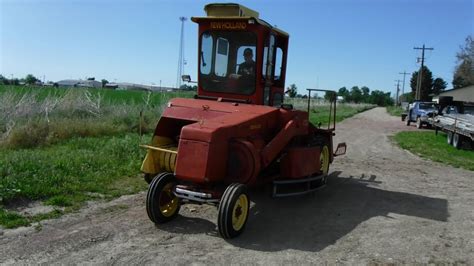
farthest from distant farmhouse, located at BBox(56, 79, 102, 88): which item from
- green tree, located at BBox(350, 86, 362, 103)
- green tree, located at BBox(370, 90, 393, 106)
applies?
green tree, located at BBox(370, 90, 393, 106)

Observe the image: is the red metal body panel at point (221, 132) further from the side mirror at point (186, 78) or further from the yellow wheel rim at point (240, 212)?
the side mirror at point (186, 78)

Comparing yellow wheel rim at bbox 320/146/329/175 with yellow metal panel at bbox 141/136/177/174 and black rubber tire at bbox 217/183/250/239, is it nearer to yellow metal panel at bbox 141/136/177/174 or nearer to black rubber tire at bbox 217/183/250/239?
yellow metal panel at bbox 141/136/177/174

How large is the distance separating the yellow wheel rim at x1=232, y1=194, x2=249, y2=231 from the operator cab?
88.4 inches

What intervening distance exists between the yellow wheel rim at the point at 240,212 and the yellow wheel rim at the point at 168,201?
105 centimetres

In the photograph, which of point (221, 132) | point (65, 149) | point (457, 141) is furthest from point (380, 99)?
point (221, 132)

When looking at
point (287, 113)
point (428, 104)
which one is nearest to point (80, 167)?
point (287, 113)

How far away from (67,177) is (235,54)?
146 inches

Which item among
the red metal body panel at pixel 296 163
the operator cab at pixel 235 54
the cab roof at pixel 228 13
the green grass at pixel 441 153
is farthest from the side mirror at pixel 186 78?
the green grass at pixel 441 153

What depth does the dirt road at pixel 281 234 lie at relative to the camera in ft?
17.7

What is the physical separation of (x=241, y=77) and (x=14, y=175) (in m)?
4.13

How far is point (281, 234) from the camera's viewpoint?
6355 millimetres

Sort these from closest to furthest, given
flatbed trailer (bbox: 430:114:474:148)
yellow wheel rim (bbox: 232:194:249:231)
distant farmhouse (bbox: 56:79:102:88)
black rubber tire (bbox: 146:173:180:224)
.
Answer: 1. yellow wheel rim (bbox: 232:194:249:231)
2. black rubber tire (bbox: 146:173:180:224)
3. flatbed trailer (bbox: 430:114:474:148)
4. distant farmhouse (bbox: 56:79:102:88)

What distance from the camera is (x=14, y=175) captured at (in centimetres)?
799

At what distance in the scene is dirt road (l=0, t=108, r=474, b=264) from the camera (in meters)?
5.39
